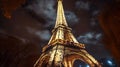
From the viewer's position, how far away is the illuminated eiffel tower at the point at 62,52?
22.3 meters

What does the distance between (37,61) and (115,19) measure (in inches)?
712

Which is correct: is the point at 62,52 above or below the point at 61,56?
above

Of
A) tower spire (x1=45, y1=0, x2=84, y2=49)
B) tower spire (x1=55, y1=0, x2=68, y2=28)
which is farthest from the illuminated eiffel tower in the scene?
tower spire (x1=55, y1=0, x2=68, y2=28)

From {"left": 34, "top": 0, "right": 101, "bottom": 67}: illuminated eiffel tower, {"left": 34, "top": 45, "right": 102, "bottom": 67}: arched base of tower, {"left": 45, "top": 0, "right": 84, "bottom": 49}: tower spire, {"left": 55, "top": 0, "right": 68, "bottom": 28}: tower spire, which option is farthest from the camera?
{"left": 55, "top": 0, "right": 68, "bottom": 28}: tower spire

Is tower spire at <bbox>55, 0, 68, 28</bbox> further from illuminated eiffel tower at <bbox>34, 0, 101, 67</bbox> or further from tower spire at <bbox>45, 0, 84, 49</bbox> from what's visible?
illuminated eiffel tower at <bbox>34, 0, 101, 67</bbox>

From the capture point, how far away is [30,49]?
16812mm

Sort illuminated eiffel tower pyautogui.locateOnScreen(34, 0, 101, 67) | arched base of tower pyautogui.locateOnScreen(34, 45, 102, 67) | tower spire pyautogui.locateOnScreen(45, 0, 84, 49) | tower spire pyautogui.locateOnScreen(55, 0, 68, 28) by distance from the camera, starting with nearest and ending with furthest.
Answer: arched base of tower pyautogui.locateOnScreen(34, 45, 102, 67)
illuminated eiffel tower pyautogui.locateOnScreen(34, 0, 101, 67)
tower spire pyautogui.locateOnScreen(45, 0, 84, 49)
tower spire pyautogui.locateOnScreen(55, 0, 68, 28)

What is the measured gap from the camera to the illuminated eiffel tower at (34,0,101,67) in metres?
22.3

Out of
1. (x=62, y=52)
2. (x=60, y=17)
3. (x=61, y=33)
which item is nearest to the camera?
A: (x=62, y=52)

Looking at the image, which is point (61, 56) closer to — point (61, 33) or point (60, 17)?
point (61, 33)

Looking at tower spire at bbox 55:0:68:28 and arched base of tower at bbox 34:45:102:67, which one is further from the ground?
tower spire at bbox 55:0:68:28

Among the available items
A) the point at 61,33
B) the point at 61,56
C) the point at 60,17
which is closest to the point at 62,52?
the point at 61,56

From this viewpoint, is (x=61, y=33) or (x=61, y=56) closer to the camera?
(x=61, y=56)

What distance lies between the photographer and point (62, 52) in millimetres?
22609
